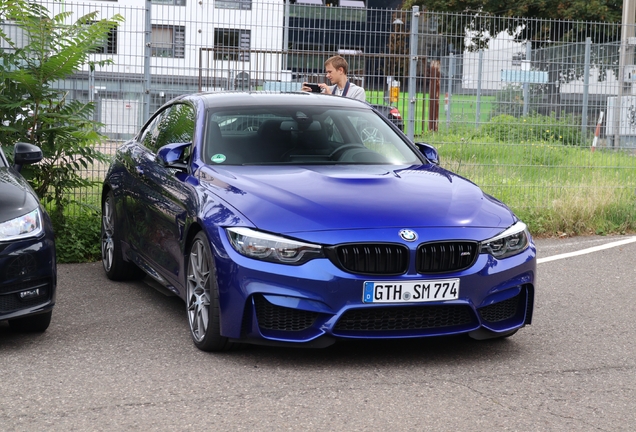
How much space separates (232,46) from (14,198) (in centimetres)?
527

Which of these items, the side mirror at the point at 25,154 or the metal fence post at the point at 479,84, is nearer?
the side mirror at the point at 25,154

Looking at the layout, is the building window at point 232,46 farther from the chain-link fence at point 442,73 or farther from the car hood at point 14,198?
the car hood at point 14,198

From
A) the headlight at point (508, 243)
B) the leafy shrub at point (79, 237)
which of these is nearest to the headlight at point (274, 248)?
the headlight at point (508, 243)

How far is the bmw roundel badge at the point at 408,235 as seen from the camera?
5.45 meters

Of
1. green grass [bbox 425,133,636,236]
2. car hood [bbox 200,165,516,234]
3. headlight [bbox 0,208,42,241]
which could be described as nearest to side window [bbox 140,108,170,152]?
car hood [bbox 200,165,516,234]

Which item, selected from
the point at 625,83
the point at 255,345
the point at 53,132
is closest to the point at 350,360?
the point at 255,345

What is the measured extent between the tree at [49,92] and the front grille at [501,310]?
4808 mm

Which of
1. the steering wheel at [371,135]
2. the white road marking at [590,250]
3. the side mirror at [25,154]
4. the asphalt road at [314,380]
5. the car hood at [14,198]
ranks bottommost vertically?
the asphalt road at [314,380]

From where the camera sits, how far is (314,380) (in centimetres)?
525

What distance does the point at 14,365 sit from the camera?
557 cm

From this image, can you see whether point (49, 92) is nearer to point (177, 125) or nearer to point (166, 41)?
point (166, 41)

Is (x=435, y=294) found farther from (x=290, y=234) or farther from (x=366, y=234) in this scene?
(x=290, y=234)

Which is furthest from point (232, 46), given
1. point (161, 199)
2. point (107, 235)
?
point (161, 199)

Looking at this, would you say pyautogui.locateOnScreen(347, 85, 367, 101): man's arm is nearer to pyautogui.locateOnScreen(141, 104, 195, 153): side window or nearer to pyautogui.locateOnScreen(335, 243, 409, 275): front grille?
pyautogui.locateOnScreen(141, 104, 195, 153): side window
